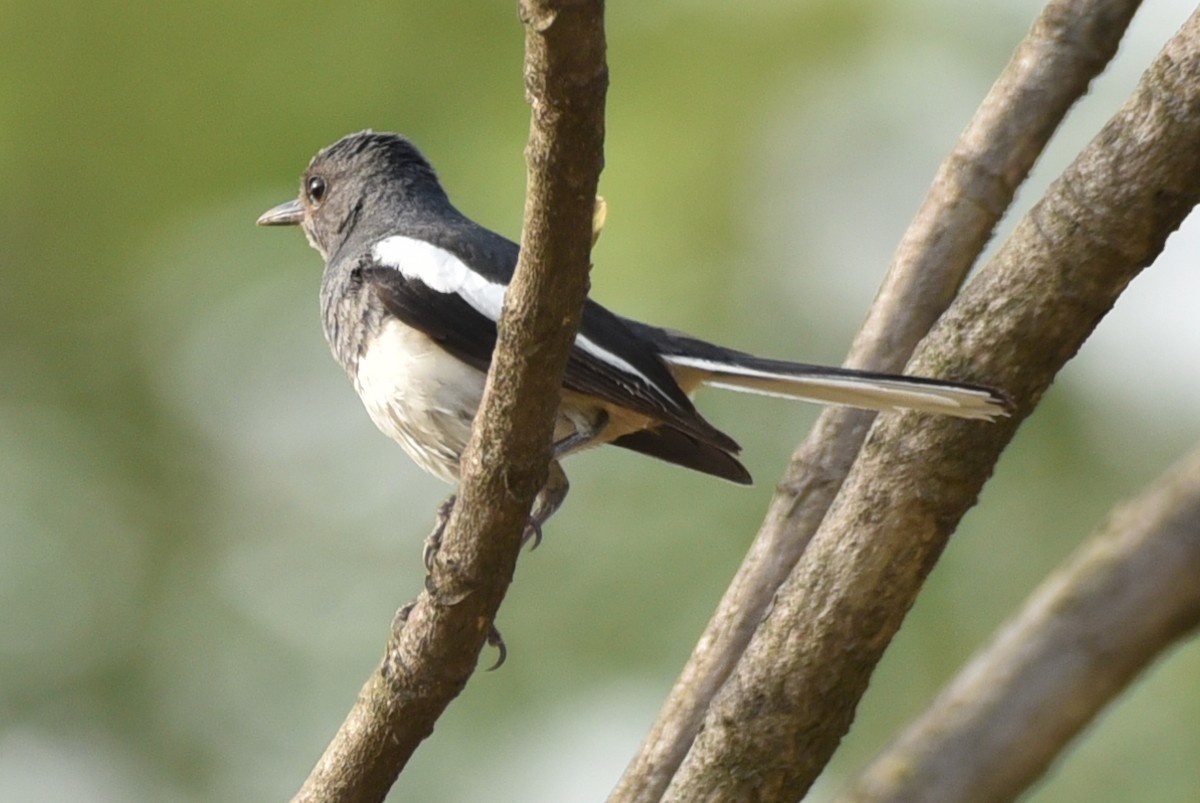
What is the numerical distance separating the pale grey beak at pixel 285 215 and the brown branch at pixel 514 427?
9.75 feet

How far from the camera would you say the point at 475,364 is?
14.4 ft

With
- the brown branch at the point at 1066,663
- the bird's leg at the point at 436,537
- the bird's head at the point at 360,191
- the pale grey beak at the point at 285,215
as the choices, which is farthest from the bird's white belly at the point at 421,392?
the brown branch at the point at 1066,663

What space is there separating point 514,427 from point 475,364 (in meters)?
1.37

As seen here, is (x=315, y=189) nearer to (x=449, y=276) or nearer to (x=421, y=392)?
(x=449, y=276)

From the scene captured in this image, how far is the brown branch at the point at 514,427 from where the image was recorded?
2.42 meters

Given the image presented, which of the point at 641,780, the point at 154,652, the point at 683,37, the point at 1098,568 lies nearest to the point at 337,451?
the point at 154,652

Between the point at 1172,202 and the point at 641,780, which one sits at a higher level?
the point at 1172,202

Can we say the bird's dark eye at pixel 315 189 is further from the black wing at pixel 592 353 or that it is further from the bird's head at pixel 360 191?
the black wing at pixel 592 353

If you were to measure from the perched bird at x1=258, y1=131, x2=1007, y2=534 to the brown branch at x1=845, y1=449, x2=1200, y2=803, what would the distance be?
163 cm

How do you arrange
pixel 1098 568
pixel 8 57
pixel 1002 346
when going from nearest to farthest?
pixel 1098 568 → pixel 1002 346 → pixel 8 57

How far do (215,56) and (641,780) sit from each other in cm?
566

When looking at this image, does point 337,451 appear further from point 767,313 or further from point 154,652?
point 767,313

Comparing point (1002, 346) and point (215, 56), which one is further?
point (215, 56)

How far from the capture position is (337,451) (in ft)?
29.5
